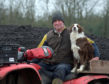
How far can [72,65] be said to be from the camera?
14.0ft

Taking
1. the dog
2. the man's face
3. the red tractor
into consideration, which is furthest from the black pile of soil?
→ the red tractor

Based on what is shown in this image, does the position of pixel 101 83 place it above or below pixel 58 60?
below

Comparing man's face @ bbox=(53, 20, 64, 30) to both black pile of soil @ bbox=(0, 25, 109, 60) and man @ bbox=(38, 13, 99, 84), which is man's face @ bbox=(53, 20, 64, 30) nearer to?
man @ bbox=(38, 13, 99, 84)

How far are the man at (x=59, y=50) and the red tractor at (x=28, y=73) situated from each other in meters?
0.19

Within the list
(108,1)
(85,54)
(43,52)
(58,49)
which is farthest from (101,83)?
(108,1)

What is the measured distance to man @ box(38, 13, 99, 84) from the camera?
3.93 meters

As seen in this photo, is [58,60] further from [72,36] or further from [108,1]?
[108,1]

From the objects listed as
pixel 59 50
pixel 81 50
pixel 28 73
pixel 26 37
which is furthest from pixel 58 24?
pixel 26 37

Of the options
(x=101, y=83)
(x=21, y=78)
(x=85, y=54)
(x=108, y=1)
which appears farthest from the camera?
(x=108, y=1)

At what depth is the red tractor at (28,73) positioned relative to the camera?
285 centimetres

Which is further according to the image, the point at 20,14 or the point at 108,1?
the point at 108,1

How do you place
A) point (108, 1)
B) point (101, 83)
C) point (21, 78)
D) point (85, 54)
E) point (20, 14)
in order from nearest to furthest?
point (21, 78) → point (101, 83) → point (85, 54) → point (20, 14) → point (108, 1)

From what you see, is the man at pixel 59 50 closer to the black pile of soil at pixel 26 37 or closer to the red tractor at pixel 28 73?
the red tractor at pixel 28 73

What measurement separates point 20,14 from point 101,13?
280 inches
